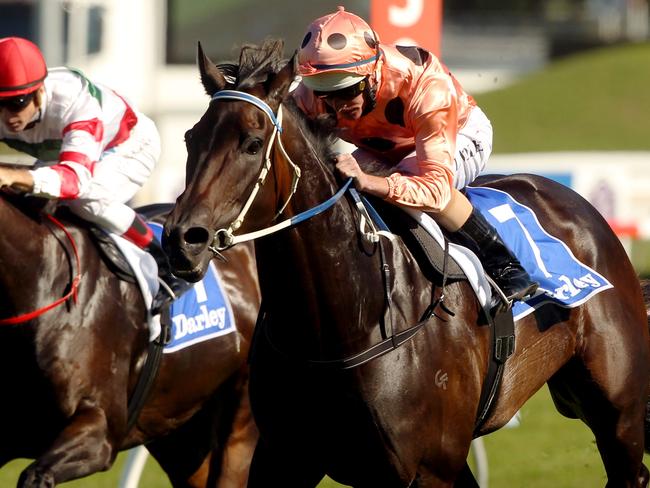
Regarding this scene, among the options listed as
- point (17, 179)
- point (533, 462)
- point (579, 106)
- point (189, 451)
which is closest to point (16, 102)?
point (17, 179)

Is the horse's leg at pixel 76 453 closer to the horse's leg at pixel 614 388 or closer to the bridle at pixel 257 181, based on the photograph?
the bridle at pixel 257 181

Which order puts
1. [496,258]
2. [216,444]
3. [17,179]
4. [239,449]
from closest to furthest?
[17,179] → [496,258] → [239,449] → [216,444]

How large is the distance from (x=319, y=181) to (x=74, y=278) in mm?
1363

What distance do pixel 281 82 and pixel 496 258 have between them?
125cm

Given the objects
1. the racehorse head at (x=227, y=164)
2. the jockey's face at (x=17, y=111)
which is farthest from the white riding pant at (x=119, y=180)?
the racehorse head at (x=227, y=164)

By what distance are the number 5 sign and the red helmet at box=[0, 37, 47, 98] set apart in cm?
229

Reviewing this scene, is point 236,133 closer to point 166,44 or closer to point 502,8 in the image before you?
point 166,44

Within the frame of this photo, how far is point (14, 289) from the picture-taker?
4.61 m

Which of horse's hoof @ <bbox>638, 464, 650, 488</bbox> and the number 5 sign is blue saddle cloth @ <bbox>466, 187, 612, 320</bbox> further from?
the number 5 sign

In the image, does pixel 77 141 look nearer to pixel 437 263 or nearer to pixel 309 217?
pixel 309 217

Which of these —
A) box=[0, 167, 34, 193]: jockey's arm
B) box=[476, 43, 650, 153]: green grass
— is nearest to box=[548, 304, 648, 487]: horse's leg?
box=[0, 167, 34, 193]: jockey's arm

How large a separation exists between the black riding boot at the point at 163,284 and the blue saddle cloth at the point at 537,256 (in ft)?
4.21

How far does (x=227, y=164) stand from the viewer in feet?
11.5

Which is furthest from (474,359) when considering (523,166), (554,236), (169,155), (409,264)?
(169,155)
